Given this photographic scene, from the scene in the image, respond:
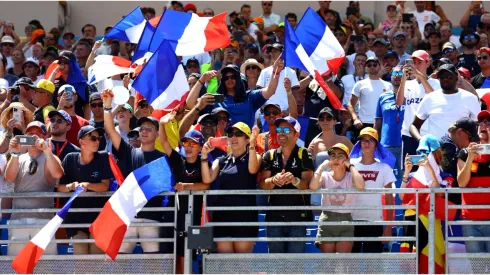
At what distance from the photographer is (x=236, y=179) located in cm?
1189

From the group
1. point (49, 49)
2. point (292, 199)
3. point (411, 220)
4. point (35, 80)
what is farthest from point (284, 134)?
point (49, 49)

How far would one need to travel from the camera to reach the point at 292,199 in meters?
11.7

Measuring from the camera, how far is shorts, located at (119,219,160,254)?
11.8 m

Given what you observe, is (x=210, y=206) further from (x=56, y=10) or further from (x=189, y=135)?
(x=56, y=10)

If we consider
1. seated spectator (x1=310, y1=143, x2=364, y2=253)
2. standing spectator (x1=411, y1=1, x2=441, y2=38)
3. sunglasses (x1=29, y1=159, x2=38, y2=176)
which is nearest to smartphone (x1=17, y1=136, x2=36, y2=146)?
sunglasses (x1=29, y1=159, x2=38, y2=176)

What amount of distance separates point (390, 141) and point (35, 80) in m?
5.56

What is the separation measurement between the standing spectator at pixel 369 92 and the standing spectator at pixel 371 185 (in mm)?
3045

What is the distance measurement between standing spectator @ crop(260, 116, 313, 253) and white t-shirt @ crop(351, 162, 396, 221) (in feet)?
1.73

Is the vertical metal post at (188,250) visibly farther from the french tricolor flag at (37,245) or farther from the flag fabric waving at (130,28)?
the flag fabric waving at (130,28)

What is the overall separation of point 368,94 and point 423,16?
511 centimetres

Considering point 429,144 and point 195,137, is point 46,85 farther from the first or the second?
point 429,144

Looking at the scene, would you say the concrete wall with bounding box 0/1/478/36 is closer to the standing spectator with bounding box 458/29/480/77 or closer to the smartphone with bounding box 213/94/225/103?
the standing spectator with bounding box 458/29/480/77

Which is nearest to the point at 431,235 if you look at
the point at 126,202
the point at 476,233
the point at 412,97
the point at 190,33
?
the point at 476,233

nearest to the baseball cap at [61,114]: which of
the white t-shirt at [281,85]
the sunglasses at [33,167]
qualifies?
the sunglasses at [33,167]
